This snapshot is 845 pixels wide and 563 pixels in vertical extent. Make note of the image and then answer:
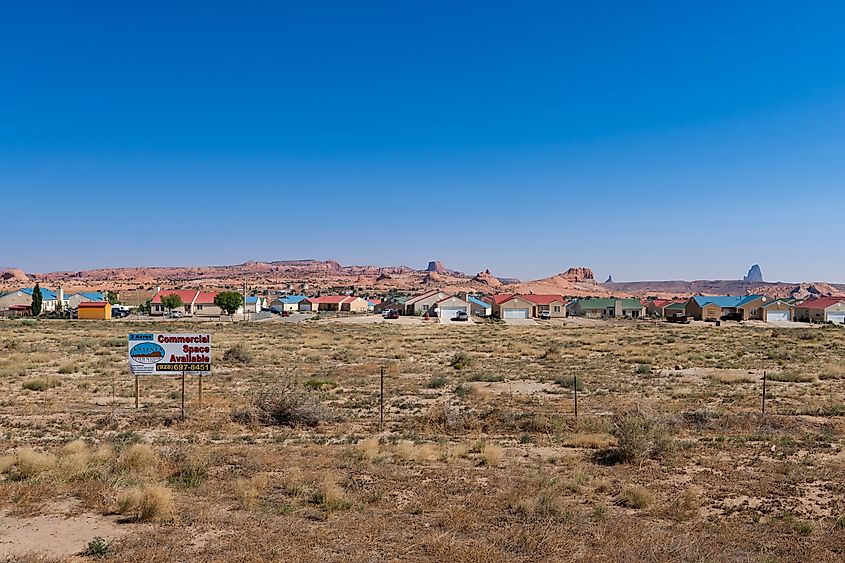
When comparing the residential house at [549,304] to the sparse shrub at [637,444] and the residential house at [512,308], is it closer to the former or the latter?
the residential house at [512,308]

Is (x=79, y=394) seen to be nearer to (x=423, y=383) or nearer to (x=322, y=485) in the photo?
(x=423, y=383)

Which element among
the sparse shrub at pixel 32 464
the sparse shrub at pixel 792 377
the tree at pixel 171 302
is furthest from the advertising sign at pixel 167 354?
the tree at pixel 171 302

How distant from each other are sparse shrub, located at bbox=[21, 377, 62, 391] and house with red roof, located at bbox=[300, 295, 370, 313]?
87.6m

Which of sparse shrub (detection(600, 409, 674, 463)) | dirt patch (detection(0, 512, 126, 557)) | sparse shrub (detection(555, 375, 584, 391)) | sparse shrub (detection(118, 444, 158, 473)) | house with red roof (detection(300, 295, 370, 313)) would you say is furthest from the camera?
house with red roof (detection(300, 295, 370, 313))

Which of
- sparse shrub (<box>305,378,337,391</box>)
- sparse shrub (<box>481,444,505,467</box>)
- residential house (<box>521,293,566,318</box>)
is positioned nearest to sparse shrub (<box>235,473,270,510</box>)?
sparse shrub (<box>481,444,505,467</box>)

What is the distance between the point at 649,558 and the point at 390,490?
474 cm

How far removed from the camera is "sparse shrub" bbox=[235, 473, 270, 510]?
10516mm

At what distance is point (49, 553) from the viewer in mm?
8516

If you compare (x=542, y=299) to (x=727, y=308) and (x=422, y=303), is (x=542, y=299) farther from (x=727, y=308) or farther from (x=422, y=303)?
(x=727, y=308)

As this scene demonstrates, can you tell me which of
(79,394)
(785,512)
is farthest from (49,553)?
(79,394)

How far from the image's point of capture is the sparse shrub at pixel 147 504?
9797 mm

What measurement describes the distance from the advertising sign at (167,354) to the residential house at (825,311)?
99492 millimetres

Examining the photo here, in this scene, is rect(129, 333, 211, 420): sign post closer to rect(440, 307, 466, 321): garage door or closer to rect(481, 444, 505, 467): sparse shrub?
rect(481, 444, 505, 467): sparse shrub

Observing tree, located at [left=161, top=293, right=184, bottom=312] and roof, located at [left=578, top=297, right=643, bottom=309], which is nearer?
tree, located at [left=161, top=293, right=184, bottom=312]
